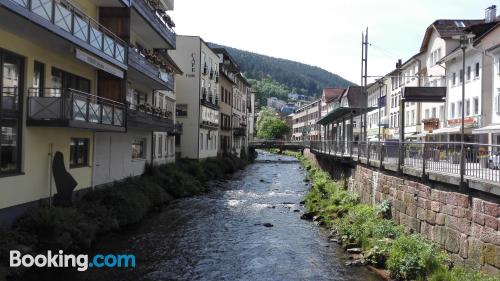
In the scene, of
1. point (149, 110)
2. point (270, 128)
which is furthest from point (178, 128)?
point (270, 128)

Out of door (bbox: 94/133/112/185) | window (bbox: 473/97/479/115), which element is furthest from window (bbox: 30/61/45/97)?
window (bbox: 473/97/479/115)

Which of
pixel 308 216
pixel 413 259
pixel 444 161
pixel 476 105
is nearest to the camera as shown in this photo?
pixel 413 259

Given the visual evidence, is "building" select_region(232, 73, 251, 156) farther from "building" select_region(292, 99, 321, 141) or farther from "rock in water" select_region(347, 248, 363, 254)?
"rock in water" select_region(347, 248, 363, 254)

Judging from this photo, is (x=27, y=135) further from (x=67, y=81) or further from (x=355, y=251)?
(x=355, y=251)

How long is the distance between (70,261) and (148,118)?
1299 centimetres

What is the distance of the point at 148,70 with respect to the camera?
987 inches

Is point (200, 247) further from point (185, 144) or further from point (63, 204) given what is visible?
point (185, 144)

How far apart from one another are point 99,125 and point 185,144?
25.0m

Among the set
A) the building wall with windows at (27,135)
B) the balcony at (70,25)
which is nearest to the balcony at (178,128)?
the balcony at (70,25)

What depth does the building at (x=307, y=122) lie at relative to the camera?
421 ft

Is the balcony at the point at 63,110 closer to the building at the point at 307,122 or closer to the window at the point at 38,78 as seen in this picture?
the window at the point at 38,78

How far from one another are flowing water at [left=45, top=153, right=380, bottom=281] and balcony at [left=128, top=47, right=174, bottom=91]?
6900 millimetres

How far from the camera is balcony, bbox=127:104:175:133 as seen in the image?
2255cm

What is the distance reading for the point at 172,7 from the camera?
1328 inches
